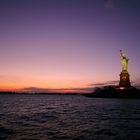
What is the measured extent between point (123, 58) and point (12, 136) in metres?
85.4

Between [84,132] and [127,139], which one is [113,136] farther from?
[84,132]

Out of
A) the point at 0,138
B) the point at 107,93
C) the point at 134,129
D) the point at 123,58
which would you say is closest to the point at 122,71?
the point at 123,58

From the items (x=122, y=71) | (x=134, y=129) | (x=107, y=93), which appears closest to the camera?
(x=134, y=129)

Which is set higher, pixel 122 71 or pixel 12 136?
pixel 122 71

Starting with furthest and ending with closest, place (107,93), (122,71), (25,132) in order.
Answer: (107,93), (122,71), (25,132)

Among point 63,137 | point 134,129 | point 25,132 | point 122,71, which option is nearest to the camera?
point 63,137

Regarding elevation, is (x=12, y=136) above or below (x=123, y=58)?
below

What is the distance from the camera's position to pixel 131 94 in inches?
3957

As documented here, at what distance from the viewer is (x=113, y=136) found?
60.3ft

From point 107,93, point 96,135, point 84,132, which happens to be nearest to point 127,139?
point 96,135

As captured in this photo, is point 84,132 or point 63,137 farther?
point 84,132

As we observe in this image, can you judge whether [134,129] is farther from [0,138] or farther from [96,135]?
[0,138]

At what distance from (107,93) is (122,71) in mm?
22992

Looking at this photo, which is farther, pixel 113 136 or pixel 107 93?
pixel 107 93
